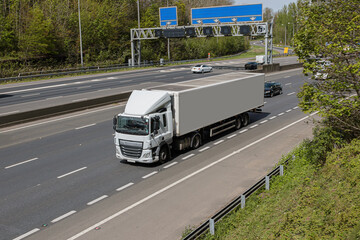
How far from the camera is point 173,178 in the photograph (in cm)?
1697

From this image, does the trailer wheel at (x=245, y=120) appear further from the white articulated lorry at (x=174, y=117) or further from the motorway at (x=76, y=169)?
the white articulated lorry at (x=174, y=117)

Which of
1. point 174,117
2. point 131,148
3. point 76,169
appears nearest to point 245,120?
point 174,117

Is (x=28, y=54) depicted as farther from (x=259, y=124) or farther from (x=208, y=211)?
(x=208, y=211)

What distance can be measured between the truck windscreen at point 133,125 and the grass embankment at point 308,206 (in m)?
6.15

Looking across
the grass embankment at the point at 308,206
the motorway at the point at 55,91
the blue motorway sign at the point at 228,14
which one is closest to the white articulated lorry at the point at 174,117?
the grass embankment at the point at 308,206

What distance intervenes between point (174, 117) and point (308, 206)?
28.8ft

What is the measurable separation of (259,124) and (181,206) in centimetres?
1456

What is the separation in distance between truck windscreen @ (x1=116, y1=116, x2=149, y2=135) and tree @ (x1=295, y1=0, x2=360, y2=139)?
684 cm

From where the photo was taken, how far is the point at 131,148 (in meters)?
18.1

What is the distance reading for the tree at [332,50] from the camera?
14.8 meters

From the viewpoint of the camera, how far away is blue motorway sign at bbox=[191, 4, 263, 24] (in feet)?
196

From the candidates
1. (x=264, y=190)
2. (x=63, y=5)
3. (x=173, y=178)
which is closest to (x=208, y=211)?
(x=264, y=190)

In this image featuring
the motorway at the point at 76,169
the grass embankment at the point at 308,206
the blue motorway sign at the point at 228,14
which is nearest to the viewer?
the grass embankment at the point at 308,206

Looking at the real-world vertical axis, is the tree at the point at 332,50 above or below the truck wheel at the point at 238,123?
above
